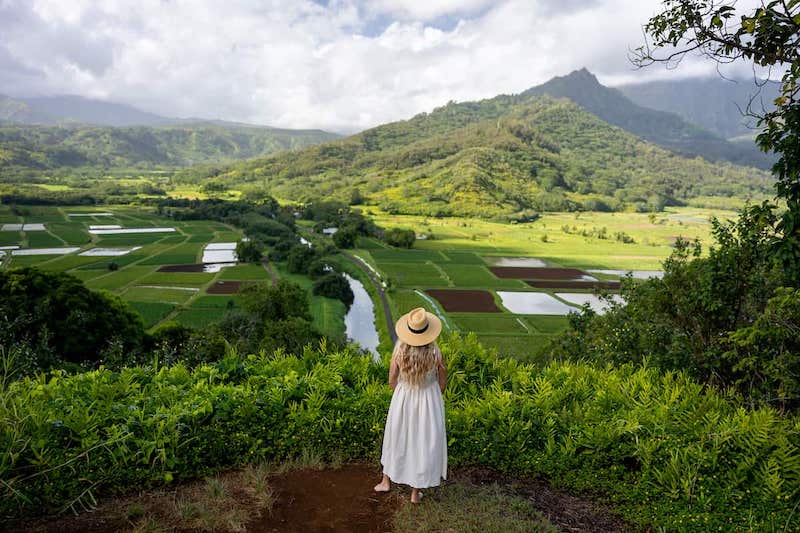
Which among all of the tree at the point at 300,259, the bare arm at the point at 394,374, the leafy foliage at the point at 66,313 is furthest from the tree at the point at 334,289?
the bare arm at the point at 394,374

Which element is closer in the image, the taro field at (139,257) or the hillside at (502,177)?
the taro field at (139,257)

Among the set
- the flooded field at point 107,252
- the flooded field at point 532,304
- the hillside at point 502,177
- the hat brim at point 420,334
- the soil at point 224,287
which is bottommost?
the flooded field at point 532,304

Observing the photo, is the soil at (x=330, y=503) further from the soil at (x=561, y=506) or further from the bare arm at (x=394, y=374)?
the bare arm at (x=394, y=374)

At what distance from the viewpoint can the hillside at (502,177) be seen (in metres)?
133

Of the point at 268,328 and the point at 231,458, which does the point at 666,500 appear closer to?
the point at 231,458

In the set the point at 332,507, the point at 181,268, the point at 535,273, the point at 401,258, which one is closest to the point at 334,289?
the point at 181,268

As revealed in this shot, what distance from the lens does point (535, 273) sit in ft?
200

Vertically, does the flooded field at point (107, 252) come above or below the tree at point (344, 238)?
below

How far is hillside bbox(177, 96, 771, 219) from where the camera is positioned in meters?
133

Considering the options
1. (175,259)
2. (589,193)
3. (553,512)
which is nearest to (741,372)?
(553,512)

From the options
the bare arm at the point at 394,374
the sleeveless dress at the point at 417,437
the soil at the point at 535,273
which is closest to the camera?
the sleeveless dress at the point at 417,437

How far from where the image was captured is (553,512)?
15.0 ft

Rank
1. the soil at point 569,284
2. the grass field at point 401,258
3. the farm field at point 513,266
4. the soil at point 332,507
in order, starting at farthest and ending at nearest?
the soil at point 569,284 < the farm field at point 513,266 < the grass field at point 401,258 < the soil at point 332,507

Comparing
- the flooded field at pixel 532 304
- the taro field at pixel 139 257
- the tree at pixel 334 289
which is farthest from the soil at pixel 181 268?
the flooded field at pixel 532 304
